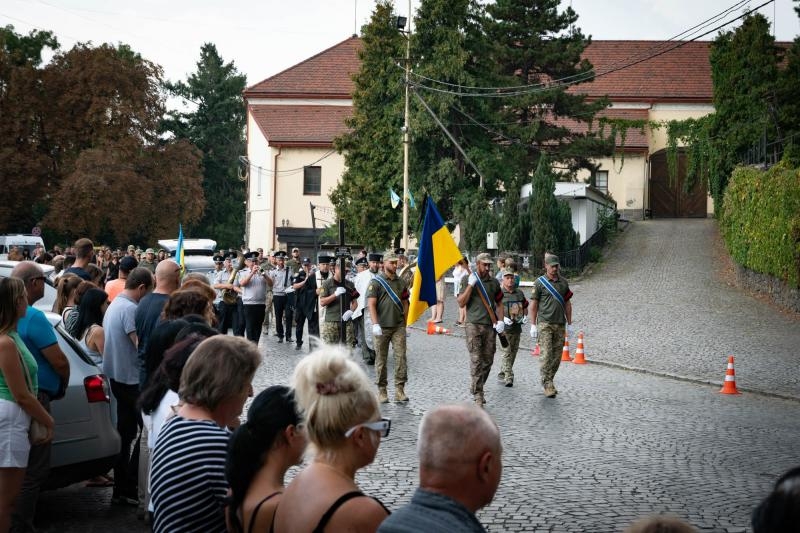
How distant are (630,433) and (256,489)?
839cm

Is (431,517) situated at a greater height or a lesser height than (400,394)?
greater

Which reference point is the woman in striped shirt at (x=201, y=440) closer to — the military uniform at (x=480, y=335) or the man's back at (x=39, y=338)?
the man's back at (x=39, y=338)

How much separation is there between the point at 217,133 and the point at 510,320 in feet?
223

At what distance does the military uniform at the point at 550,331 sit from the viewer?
14.1 m

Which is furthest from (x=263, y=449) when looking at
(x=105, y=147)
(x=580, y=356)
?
(x=105, y=147)

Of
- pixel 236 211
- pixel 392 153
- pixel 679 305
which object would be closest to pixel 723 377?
pixel 679 305

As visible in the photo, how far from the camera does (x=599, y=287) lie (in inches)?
1299

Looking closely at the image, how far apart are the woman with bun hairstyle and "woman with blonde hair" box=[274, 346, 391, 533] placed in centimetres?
14

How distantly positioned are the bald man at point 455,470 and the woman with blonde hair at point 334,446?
0.24 meters

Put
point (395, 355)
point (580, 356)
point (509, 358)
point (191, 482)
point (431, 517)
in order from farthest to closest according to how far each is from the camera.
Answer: point (580, 356), point (509, 358), point (395, 355), point (191, 482), point (431, 517)

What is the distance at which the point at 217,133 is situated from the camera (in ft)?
265

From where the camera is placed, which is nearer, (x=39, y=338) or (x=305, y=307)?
(x=39, y=338)

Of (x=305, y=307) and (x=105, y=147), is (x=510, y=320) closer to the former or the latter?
(x=305, y=307)

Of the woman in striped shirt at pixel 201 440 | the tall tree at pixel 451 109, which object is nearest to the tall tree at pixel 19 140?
the tall tree at pixel 451 109
